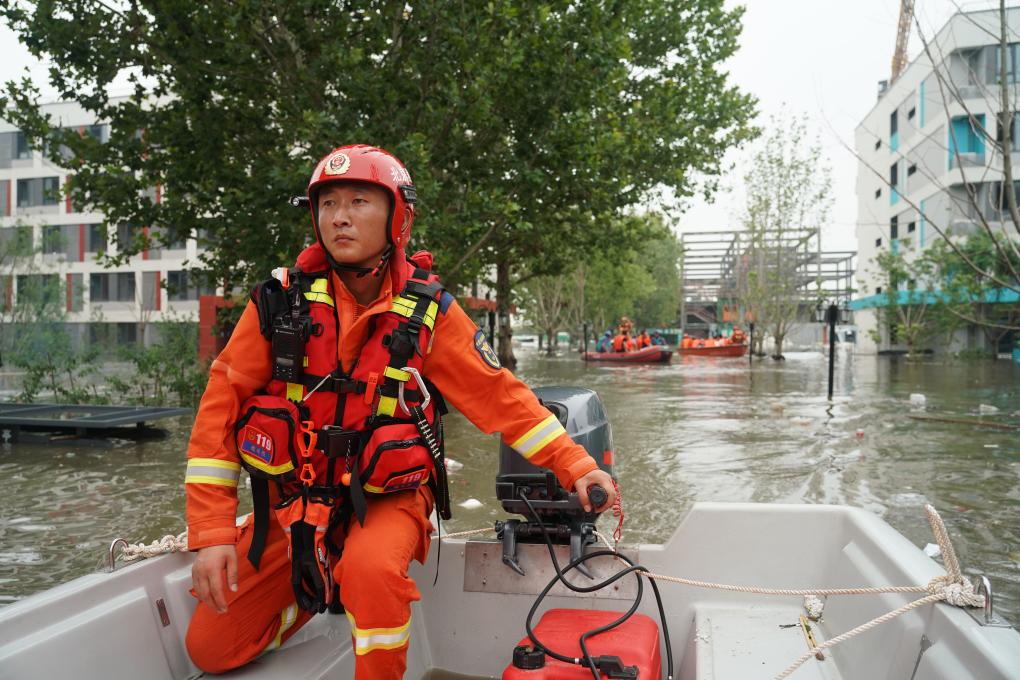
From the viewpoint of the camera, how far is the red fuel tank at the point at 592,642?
7.97ft

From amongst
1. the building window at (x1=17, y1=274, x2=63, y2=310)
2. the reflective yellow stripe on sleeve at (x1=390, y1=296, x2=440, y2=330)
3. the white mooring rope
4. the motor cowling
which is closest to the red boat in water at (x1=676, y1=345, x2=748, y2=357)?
the building window at (x1=17, y1=274, x2=63, y2=310)

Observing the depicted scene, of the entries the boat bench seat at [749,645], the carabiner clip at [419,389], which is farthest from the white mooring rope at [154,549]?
the boat bench seat at [749,645]

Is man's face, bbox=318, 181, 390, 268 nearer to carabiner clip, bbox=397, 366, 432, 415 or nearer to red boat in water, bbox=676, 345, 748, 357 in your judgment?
carabiner clip, bbox=397, 366, 432, 415

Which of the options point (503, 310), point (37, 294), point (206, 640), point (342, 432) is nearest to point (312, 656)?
point (206, 640)

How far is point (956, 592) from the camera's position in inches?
79.3

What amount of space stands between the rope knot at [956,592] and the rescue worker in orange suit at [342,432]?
3.18 ft

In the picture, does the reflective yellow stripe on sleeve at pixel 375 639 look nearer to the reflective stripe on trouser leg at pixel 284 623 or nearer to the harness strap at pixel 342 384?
the reflective stripe on trouser leg at pixel 284 623

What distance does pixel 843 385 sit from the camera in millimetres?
20250

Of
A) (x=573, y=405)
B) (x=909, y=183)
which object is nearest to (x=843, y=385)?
(x=573, y=405)

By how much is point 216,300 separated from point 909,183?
3819 centimetres

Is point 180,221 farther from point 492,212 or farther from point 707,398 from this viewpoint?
point 707,398

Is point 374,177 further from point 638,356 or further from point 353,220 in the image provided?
point 638,356

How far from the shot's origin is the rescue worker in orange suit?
2365 mm

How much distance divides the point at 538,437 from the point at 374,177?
1.04 metres
